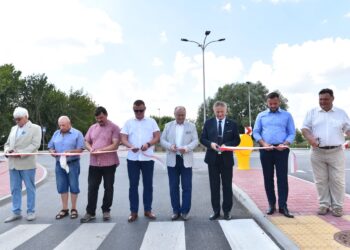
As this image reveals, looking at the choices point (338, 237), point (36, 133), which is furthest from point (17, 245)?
point (338, 237)

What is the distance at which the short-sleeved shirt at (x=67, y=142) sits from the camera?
23.8 ft

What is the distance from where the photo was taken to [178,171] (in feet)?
23.1

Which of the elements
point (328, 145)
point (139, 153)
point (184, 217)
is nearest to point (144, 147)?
point (139, 153)

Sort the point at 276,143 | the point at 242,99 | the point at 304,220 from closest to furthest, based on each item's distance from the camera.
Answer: the point at 304,220 < the point at 276,143 < the point at 242,99

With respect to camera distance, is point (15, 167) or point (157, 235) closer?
point (157, 235)

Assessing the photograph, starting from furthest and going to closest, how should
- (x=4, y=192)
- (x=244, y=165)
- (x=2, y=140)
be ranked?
(x=2, y=140) < (x=244, y=165) < (x=4, y=192)

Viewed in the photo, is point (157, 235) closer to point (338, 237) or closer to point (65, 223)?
point (65, 223)

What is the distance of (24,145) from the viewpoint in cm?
722

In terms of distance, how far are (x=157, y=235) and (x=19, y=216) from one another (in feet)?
9.46

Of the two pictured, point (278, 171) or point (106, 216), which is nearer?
point (278, 171)

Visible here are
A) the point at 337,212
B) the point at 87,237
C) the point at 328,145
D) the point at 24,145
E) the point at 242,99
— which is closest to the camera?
the point at 87,237

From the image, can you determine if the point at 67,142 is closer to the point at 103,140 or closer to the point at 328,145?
the point at 103,140

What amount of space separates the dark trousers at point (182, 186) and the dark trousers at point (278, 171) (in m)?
1.33

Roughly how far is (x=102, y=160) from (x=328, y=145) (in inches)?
151
